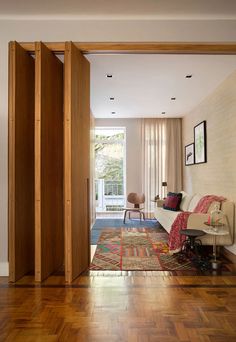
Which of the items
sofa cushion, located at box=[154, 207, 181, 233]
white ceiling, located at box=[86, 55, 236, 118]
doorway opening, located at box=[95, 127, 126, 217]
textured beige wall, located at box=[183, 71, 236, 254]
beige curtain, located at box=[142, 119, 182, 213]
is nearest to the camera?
white ceiling, located at box=[86, 55, 236, 118]

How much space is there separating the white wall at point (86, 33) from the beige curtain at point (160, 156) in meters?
A: 4.39

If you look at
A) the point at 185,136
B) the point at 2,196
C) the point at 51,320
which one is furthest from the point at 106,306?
the point at 185,136

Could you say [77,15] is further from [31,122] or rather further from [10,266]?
[10,266]

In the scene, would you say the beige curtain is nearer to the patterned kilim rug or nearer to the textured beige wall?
the textured beige wall

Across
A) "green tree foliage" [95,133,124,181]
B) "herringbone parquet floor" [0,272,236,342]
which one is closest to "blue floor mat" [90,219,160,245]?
"green tree foliage" [95,133,124,181]

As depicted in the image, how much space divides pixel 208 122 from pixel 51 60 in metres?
3.16

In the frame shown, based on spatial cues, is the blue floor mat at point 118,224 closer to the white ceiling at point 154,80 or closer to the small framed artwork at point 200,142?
the small framed artwork at point 200,142

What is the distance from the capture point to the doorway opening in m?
7.88

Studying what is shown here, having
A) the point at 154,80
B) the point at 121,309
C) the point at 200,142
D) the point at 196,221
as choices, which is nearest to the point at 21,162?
the point at 121,309

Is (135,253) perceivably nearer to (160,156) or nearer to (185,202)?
(185,202)

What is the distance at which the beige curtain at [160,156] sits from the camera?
747 cm

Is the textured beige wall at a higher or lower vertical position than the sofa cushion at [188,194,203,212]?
higher

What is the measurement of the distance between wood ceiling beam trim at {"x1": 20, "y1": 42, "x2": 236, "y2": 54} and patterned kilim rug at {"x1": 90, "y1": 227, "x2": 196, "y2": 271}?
8.41ft

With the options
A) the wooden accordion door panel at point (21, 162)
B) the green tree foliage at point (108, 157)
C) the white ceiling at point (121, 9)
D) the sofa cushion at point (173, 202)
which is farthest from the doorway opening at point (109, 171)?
the white ceiling at point (121, 9)
